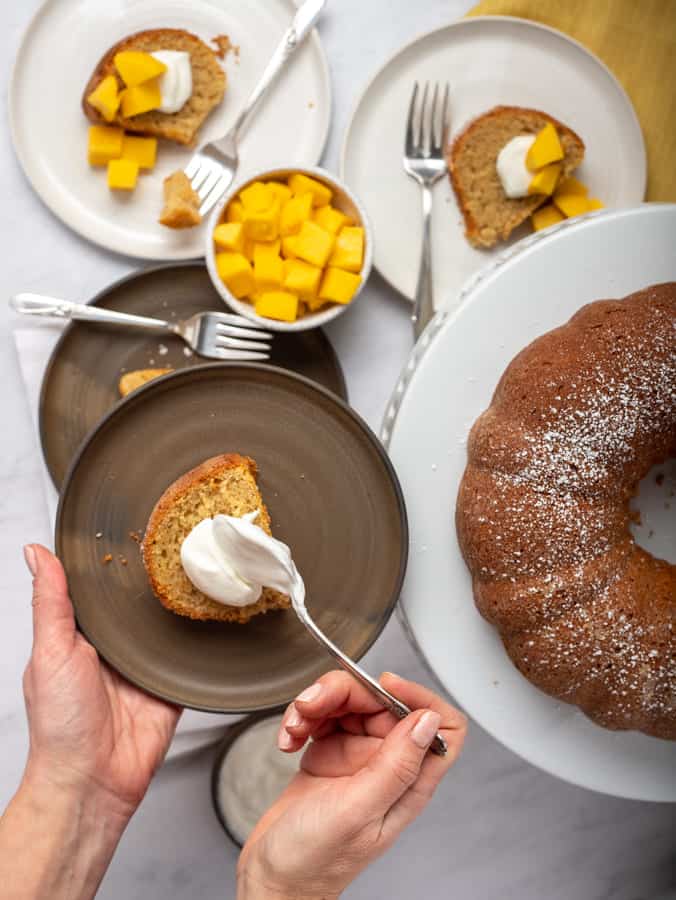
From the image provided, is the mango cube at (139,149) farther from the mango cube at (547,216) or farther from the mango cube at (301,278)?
the mango cube at (547,216)

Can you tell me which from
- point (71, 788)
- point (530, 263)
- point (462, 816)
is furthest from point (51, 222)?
point (462, 816)

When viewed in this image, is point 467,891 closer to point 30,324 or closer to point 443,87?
point 30,324

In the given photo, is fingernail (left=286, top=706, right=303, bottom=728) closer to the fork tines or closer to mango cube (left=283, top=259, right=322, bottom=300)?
mango cube (left=283, top=259, right=322, bottom=300)

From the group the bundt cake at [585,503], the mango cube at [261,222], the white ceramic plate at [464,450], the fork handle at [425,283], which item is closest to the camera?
the bundt cake at [585,503]

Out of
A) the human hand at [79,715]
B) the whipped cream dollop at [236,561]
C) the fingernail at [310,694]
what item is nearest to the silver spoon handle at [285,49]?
the whipped cream dollop at [236,561]

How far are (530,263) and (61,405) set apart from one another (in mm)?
890

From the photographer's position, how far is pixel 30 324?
5.55ft

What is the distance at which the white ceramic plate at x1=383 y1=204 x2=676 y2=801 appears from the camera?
1378 mm

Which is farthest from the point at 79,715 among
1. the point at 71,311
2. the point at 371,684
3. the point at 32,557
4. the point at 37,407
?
the point at 71,311

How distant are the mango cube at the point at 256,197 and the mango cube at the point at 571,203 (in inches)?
21.5

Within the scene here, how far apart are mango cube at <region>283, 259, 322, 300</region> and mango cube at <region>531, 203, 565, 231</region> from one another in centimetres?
45

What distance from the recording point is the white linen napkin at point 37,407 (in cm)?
167

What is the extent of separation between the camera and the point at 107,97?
1.60 meters

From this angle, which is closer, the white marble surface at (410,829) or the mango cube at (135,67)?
the mango cube at (135,67)
